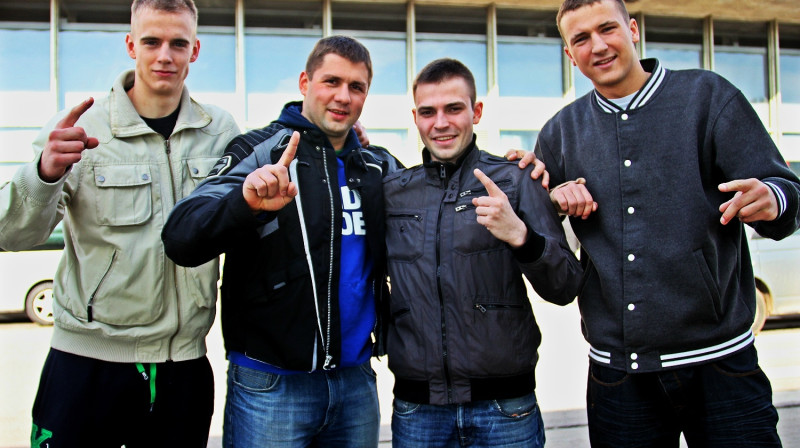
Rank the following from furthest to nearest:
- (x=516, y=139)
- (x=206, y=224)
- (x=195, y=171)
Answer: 1. (x=516, y=139)
2. (x=195, y=171)
3. (x=206, y=224)

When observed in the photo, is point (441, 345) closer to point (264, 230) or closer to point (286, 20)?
point (264, 230)

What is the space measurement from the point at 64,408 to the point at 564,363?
521cm

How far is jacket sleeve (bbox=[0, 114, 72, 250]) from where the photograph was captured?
230cm

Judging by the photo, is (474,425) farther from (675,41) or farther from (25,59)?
(675,41)

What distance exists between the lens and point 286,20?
12.8 metres

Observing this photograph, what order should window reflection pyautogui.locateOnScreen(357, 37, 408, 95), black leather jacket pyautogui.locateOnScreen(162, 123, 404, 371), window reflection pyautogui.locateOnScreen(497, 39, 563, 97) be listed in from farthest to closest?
window reflection pyautogui.locateOnScreen(497, 39, 563, 97), window reflection pyautogui.locateOnScreen(357, 37, 408, 95), black leather jacket pyautogui.locateOnScreen(162, 123, 404, 371)

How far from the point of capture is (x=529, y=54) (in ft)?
44.7

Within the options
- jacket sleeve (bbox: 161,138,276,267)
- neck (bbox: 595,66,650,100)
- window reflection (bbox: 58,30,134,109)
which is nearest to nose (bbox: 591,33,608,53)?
neck (bbox: 595,66,650,100)

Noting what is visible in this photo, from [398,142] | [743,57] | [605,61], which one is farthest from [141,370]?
[743,57]

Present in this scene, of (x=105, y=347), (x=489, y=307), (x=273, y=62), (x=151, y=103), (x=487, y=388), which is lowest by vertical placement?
(x=487, y=388)

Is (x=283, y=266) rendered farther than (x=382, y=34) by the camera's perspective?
No

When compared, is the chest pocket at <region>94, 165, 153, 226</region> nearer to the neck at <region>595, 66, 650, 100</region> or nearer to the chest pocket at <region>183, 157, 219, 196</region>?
the chest pocket at <region>183, 157, 219, 196</region>

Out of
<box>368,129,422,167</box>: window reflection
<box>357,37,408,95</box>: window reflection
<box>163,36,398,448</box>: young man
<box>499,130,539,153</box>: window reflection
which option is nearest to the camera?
<box>163,36,398,448</box>: young man

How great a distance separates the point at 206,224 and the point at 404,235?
2.53ft
